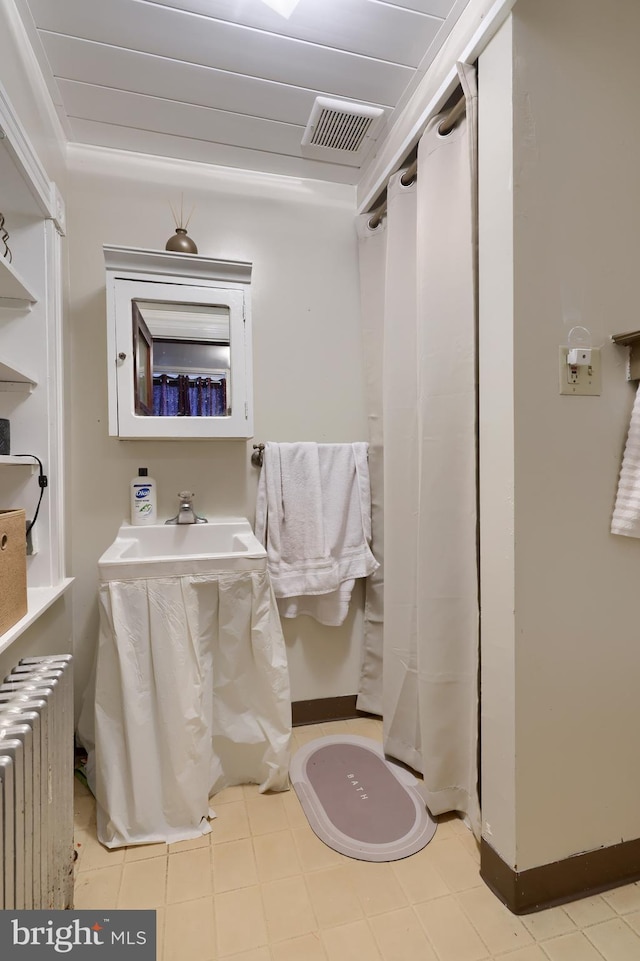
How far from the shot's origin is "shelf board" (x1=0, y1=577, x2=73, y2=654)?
3.27 feet

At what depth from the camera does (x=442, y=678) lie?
1.34 m

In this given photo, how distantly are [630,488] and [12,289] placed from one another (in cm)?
164

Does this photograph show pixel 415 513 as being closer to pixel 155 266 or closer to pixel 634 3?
pixel 155 266

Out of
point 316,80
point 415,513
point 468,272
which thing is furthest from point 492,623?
point 316,80

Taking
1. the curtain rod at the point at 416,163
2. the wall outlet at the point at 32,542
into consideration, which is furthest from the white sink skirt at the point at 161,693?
the curtain rod at the point at 416,163

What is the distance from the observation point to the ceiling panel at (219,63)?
1218mm

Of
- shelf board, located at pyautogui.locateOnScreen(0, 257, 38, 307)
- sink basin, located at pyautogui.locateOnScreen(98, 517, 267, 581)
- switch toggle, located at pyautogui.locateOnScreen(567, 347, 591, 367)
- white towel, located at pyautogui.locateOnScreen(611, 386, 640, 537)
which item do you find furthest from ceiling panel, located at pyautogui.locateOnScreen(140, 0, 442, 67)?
sink basin, located at pyautogui.locateOnScreen(98, 517, 267, 581)

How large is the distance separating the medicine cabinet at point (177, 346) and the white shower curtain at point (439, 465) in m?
0.56

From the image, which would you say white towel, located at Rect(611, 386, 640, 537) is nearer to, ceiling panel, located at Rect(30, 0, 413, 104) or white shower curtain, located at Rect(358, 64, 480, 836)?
white shower curtain, located at Rect(358, 64, 480, 836)

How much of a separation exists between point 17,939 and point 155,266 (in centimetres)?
168

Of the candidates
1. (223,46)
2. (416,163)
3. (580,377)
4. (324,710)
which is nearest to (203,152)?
(223,46)

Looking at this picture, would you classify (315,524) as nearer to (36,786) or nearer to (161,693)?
(161,693)

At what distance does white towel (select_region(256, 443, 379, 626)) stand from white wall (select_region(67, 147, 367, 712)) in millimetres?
104

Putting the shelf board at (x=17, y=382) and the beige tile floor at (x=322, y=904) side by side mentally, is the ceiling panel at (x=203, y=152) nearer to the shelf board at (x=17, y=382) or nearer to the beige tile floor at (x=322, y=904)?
the shelf board at (x=17, y=382)
